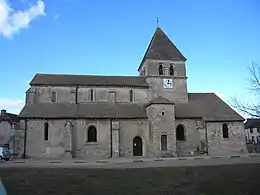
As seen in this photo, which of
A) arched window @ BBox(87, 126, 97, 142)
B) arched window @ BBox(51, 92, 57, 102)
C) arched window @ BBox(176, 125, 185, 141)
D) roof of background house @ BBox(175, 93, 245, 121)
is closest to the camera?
arched window @ BBox(87, 126, 97, 142)

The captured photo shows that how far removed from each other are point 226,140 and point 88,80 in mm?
21303

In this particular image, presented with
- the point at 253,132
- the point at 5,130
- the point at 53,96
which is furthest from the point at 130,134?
the point at 253,132

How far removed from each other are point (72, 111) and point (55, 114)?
7.30 ft

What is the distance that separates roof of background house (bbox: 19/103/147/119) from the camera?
36.6 metres

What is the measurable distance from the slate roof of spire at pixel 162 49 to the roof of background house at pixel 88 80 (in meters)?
4.13

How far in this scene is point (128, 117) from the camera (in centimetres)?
3709

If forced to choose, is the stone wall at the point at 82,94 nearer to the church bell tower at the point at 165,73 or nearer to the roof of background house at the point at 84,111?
the roof of background house at the point at 84,111

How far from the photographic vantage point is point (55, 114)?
121 feet

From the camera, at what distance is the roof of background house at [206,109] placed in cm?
3853

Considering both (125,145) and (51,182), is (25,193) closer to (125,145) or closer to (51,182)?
(51,182)

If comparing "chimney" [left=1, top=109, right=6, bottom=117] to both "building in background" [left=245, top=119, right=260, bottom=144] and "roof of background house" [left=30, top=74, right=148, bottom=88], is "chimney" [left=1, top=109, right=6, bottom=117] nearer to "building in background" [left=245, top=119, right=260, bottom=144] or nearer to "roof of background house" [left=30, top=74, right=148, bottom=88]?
"roof of background house" [left=30, top=74, right=148, bottom=88]

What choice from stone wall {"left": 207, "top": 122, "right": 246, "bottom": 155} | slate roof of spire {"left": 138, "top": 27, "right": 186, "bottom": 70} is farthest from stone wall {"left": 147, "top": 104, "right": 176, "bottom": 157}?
slate roof of spire {"left": 138, "top": 27, "right": 186, "bottom": 70}

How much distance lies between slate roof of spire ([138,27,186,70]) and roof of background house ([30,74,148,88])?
413cm

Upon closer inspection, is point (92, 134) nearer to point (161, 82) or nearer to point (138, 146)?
point (138, 146)
